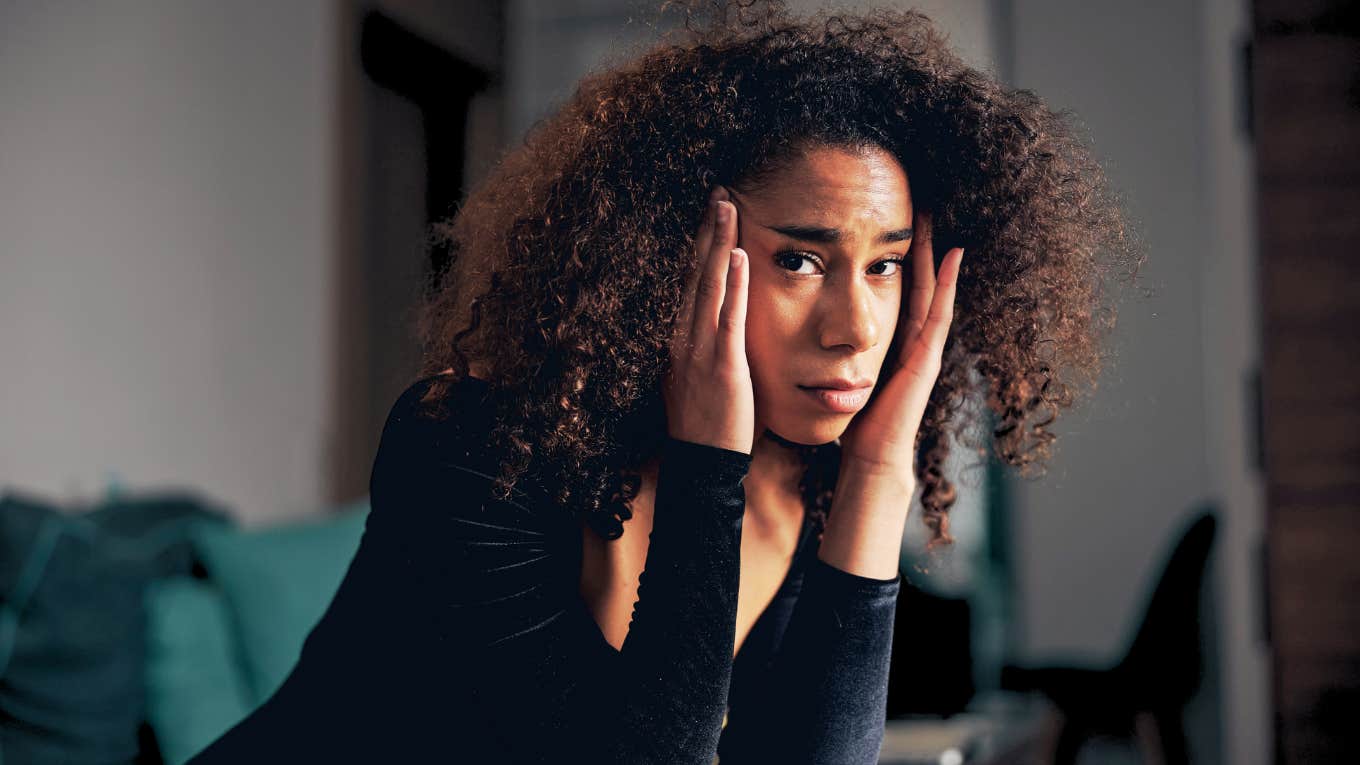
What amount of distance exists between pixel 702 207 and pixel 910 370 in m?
0.17

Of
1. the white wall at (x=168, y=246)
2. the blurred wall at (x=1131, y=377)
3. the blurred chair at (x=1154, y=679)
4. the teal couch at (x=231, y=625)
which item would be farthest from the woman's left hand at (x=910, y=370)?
the blurred wall at (x=1131, y=377)

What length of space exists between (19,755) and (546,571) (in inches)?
58.0

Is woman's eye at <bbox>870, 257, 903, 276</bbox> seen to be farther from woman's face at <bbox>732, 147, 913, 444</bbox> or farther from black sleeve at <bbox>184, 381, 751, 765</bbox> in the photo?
black sleeve at <bbox>184, 381, 751, 765</bbox>

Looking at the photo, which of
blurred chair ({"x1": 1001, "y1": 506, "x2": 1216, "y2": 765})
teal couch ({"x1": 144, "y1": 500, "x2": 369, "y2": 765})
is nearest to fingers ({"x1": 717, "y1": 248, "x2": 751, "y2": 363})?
teal couch ({"x1": 144, "y1": 500, "x2": 369, "y2": 765})

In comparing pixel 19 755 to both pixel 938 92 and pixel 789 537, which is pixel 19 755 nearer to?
pixel 789 537

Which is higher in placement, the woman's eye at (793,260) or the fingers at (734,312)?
the woman's eye at (793,260)

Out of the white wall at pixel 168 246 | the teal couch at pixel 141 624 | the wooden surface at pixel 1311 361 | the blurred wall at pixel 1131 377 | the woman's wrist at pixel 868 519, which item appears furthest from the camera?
the blurred wall at pixel 1131 377

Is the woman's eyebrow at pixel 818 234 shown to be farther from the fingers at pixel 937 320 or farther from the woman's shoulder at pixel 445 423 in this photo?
the woman's shoulder at pixel 445 423

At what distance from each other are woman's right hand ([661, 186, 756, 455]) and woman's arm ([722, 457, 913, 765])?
120 millimetres

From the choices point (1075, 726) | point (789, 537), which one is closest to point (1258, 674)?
point (1075, 726)

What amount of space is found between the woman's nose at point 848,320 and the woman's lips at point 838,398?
27mm

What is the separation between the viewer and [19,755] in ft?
6.15

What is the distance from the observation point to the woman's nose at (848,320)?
0.70 m

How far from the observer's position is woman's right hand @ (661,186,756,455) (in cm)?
71
